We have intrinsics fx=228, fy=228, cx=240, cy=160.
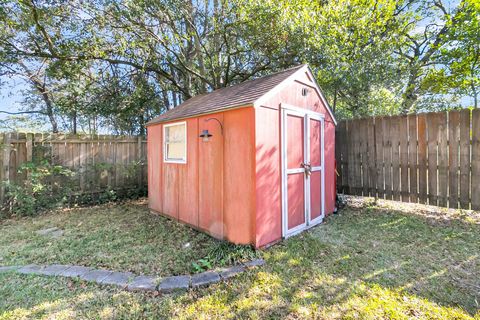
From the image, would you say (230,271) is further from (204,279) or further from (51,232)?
(51,232)

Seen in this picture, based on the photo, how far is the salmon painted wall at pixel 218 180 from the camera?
11.5 ft

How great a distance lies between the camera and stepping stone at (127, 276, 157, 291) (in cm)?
265

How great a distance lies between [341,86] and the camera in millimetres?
6789

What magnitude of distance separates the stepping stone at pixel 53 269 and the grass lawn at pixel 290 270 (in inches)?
5.1

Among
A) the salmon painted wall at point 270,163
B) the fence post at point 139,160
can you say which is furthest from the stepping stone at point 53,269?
the fence post at point 139,160

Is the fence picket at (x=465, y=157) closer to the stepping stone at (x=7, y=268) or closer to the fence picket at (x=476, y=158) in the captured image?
the fence picket at (x=476, y=158)

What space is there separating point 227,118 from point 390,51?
21.7 ft

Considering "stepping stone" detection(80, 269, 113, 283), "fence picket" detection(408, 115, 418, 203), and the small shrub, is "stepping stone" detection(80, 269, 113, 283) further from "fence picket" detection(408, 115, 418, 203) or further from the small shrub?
"fence picket" detection(408, 115, 418, 203)

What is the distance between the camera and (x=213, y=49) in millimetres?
8055

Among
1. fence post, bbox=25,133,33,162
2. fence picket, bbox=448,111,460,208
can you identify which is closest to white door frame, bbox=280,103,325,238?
fence picket, bbox=448,111,460,208

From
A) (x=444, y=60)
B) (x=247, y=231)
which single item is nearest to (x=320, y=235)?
(x=247, y=231)

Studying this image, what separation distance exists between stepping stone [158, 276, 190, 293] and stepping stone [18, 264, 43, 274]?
1791 millimetres

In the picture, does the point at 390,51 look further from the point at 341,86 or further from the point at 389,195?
the point at 389,195

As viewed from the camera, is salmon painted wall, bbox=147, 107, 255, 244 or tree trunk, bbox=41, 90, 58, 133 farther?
tree trunk, bbox=41, 90, 58, 133
